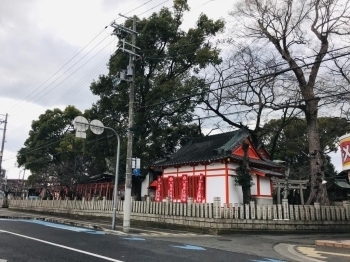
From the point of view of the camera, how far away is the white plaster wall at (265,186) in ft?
70.3

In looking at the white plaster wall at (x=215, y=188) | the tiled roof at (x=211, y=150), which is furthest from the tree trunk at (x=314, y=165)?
the white plaster wall at (x=215, y=188)

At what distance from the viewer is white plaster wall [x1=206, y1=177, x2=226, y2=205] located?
63.1 ft

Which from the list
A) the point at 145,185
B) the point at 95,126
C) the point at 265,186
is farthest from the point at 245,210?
the point at 145,185

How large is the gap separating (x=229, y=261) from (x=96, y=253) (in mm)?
3504

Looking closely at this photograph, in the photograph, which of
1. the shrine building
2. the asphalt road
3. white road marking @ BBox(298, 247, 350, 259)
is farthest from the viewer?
the shrine building

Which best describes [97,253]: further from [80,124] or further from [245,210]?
[245,210]

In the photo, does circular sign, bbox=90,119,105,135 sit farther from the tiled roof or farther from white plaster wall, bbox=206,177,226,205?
white plaster wall, bbox=206,177,226,205

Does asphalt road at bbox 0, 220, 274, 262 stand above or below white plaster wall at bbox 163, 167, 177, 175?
below

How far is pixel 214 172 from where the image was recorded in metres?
20.0

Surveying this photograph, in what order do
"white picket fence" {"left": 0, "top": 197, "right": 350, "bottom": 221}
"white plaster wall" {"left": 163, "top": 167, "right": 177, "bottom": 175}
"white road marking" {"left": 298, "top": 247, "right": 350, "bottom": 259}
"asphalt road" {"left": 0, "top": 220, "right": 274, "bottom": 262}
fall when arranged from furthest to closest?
"white plaster wall" {"left": 163, "top": 167, "right": 177, "bottom": 175}
"white picket fence" {"left": 0, "top": 197, "right": 350, "bottom": 221}
"white road marking" {"left": 298, "top": 247, "right": 350, "bottom": 259}
"asphalt road" {"left": 0, "top": 220, "right": 274, "bottom": 262}

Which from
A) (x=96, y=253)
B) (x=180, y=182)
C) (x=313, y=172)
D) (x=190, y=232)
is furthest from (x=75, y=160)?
(x=96, y=253)

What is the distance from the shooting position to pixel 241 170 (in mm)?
18375

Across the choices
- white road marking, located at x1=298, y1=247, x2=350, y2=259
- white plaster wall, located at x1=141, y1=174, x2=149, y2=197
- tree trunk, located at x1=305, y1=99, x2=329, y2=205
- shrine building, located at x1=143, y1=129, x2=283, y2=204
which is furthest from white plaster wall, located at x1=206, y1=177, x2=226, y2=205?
white plaster wall, located at x1=141, y1=174, x2=149, y2=197

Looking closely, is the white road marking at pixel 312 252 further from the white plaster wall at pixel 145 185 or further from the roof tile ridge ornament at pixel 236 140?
the white plaster wall at pixel 145 185
